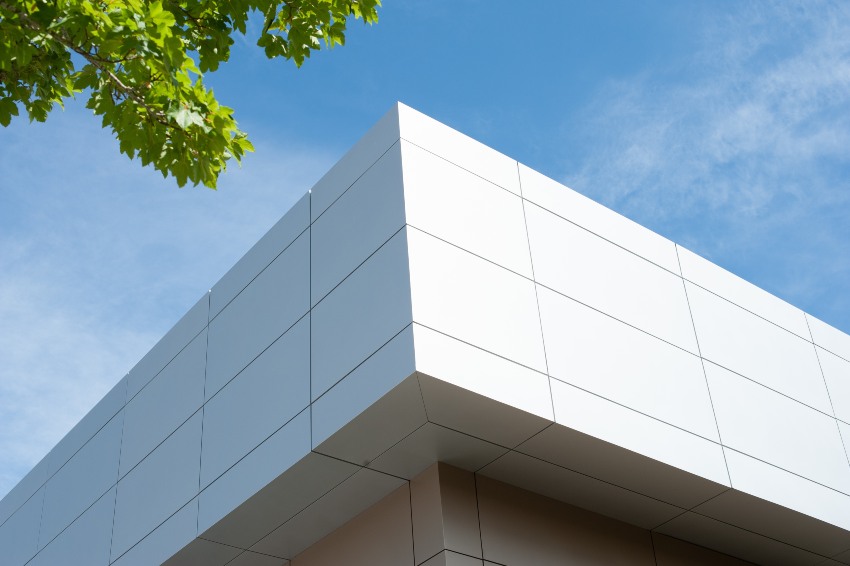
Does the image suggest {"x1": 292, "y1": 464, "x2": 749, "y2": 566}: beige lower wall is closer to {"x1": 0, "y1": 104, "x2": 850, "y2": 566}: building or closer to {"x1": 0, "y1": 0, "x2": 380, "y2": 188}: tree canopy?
{"x1": 0, "y1": 104, "x2": 850, "y2": 566}: building

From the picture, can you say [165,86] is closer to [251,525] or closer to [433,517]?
[433,517]

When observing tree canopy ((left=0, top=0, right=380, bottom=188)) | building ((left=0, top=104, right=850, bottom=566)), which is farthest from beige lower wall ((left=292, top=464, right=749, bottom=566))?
tree canopy ((left=0, top=0, right=380, bottom=188))

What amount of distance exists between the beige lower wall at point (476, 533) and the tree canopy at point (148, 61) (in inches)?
170

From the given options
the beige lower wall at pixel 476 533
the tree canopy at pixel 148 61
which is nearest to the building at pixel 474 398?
the beige lower wall at pixel 476 533

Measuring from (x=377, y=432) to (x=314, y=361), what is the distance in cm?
118

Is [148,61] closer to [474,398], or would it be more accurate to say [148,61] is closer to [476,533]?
[474,398]

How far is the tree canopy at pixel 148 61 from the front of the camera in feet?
22.7

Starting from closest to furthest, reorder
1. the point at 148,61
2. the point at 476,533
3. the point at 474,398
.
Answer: the point at 148,61 < the point at 474,398 < the point at 476,533

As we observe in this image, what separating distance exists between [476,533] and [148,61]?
5562 mm

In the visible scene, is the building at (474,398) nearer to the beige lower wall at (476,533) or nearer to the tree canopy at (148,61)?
the beige lower wall at (476,533)

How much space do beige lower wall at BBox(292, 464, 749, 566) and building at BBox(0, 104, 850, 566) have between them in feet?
0.09

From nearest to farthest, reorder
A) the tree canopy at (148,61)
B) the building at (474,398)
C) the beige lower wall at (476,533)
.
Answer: the tree canopy at (148,61) < the building at (474,398) < the beige lower wall at (476,533)

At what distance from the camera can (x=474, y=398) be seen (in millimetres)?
9680

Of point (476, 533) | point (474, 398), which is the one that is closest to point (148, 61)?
point (474, 398)
